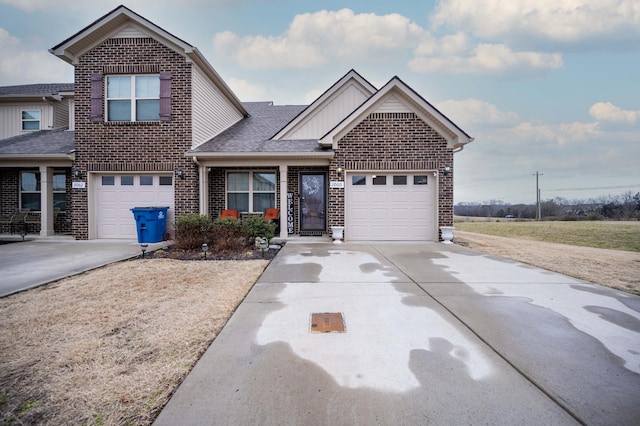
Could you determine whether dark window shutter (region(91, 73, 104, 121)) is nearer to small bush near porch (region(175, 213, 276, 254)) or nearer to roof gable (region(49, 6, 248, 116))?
roof gable (region(49, 6, 248, 116))

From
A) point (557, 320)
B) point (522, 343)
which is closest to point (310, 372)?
point (522, 343)

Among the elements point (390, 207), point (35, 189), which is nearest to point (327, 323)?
point (390, 207)

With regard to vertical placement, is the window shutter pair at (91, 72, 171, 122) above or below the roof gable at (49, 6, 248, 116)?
below

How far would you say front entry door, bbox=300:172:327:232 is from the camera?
428 inches

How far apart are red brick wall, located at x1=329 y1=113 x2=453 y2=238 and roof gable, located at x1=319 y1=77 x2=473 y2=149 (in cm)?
17

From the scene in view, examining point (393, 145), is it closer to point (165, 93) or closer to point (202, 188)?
point (202, 188)

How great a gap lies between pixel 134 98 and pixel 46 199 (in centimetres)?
514

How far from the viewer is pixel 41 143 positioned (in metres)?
11.2

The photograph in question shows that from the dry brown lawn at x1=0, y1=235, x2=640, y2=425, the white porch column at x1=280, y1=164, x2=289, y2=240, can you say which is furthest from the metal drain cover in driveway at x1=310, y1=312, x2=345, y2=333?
the white porch column at x1=280, y1=164, x2=289, y2=240

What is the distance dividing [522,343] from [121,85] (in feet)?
41.0

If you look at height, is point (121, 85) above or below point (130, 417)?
above

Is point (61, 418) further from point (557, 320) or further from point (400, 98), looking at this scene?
point (400, 98)

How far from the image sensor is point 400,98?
9602 millimetres

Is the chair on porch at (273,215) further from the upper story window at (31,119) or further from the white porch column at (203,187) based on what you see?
Answer: the upper story window at (31,119)
